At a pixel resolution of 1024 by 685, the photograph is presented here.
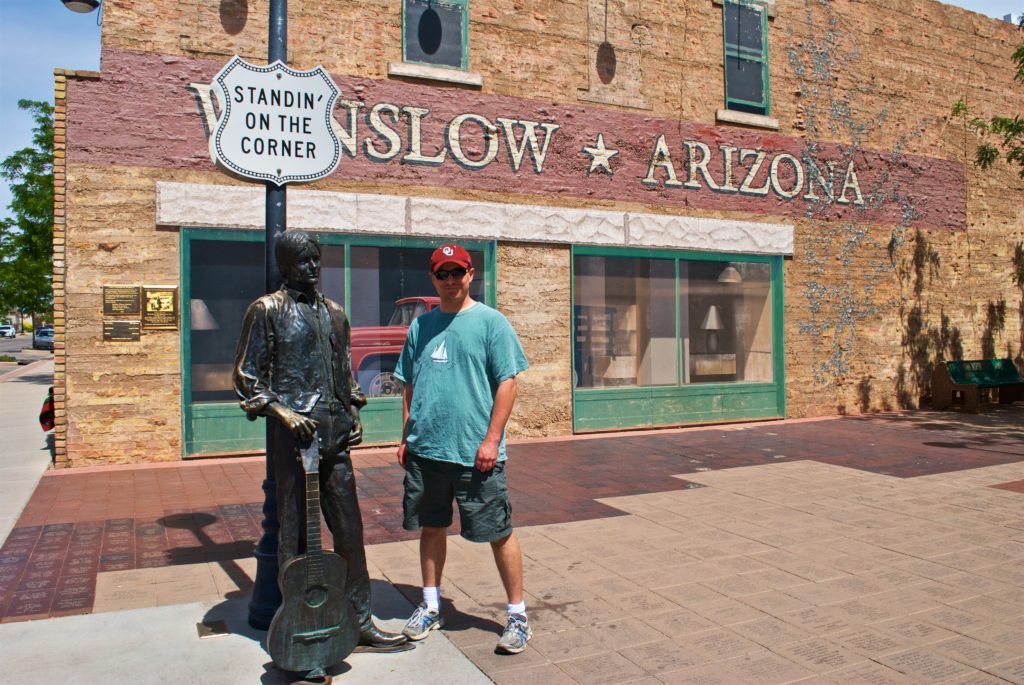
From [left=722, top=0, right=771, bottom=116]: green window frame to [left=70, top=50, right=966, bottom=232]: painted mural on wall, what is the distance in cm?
51

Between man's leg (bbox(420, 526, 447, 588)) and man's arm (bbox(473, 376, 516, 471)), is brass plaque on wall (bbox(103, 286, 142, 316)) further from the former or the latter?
man's arm (bbox(473, 376, 516, 471))

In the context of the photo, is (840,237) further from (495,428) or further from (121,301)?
(495,428)

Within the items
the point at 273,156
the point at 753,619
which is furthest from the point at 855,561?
the point at 273,156

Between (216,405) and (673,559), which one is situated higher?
(216,405)

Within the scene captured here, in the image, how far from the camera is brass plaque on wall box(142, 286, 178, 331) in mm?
9672

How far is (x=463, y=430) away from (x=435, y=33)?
27.7ft

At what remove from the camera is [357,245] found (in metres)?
10.8

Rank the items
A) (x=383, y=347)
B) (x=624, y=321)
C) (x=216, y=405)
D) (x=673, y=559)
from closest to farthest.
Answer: (x=673, y=559), (x=216, y=405), (x=383, y=347), (x=624, y=321)

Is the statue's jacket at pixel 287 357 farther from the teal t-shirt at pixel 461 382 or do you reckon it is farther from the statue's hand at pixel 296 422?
the teal t-shirt at pixel 461 382

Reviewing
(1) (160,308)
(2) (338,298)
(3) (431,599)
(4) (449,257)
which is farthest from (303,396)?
(2) (338,298)

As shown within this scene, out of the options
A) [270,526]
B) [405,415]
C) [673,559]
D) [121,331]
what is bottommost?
[673,559]

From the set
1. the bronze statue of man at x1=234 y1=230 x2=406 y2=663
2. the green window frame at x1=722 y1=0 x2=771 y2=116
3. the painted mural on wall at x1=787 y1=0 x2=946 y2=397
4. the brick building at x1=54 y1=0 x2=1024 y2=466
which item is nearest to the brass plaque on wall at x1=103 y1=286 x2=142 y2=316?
the brick building at x1=54 y1=0 x2=1024 y2=466

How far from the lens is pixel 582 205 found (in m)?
12.1

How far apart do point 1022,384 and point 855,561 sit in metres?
12.9
